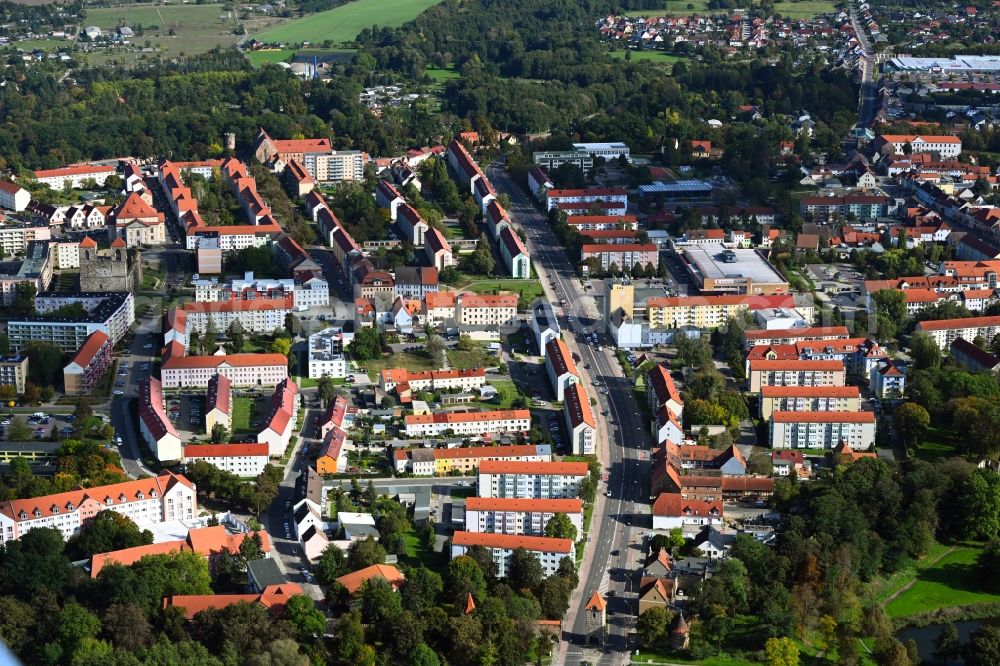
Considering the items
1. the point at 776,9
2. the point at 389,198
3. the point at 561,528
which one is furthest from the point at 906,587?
the point at 776,9

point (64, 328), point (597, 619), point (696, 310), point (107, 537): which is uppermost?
point (696, 310)

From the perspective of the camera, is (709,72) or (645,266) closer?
(645,266)

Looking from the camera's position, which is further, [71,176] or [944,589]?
[71,176]

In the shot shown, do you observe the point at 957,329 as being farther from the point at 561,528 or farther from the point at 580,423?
the point at 561,528

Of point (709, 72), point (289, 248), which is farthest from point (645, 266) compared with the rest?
point (709, 72)

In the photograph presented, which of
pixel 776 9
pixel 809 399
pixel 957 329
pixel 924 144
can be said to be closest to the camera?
pixel 809 399

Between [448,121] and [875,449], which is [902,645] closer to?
[875,449]

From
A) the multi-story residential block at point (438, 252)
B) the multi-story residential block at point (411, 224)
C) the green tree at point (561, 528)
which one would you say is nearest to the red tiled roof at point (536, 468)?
the green tree at point (561, 528)
